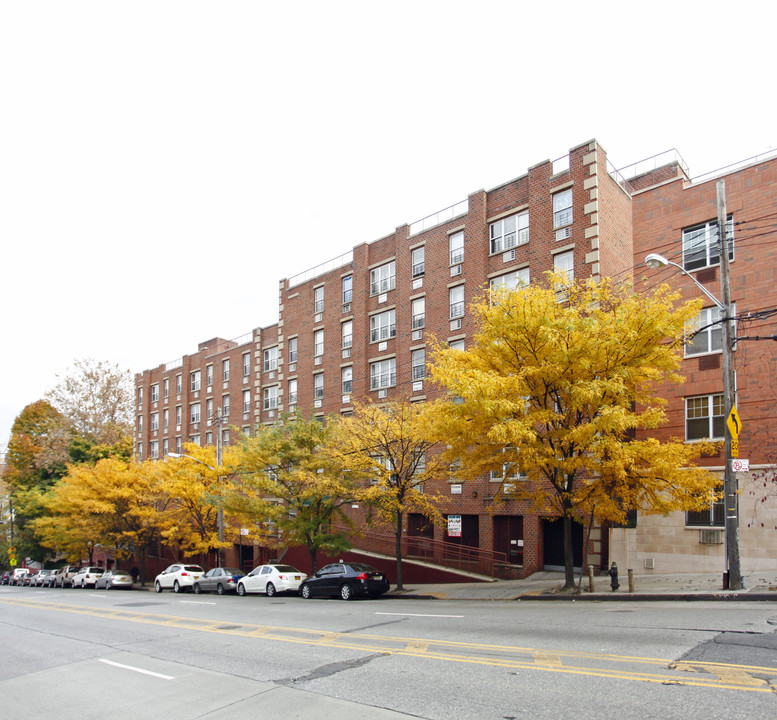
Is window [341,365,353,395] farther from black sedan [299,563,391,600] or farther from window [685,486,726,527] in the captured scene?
window [685,486,726,527]

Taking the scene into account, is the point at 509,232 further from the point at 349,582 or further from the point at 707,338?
the point at 349,582

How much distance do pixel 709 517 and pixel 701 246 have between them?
9714mm

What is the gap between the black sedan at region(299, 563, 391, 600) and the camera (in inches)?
Result: 909

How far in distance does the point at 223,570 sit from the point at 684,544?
2013 cm

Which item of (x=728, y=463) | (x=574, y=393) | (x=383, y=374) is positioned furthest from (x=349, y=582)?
(x=383, y=374)

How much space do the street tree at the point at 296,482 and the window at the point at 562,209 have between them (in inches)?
523

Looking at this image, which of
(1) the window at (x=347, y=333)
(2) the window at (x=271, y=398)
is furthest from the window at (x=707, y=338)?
(2) the window at (x=271, y=398)

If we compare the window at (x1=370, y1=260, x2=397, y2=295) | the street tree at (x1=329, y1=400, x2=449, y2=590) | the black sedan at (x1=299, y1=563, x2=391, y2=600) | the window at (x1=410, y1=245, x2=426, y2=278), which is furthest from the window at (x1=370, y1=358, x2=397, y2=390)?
the black sedan at (x1=299, y1=563, x2=391, y2=600)

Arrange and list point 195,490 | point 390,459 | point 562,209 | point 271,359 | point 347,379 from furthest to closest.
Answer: point 271,359
point 347,379
point 195,490
point 562,209
point 390,459

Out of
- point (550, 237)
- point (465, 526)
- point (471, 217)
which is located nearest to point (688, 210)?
point (550, 237)

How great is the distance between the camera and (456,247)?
106 ft

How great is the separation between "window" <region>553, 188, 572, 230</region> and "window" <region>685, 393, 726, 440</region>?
8.94 m

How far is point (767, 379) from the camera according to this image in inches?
860

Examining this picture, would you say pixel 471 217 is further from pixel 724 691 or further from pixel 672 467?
pixel 724 691
